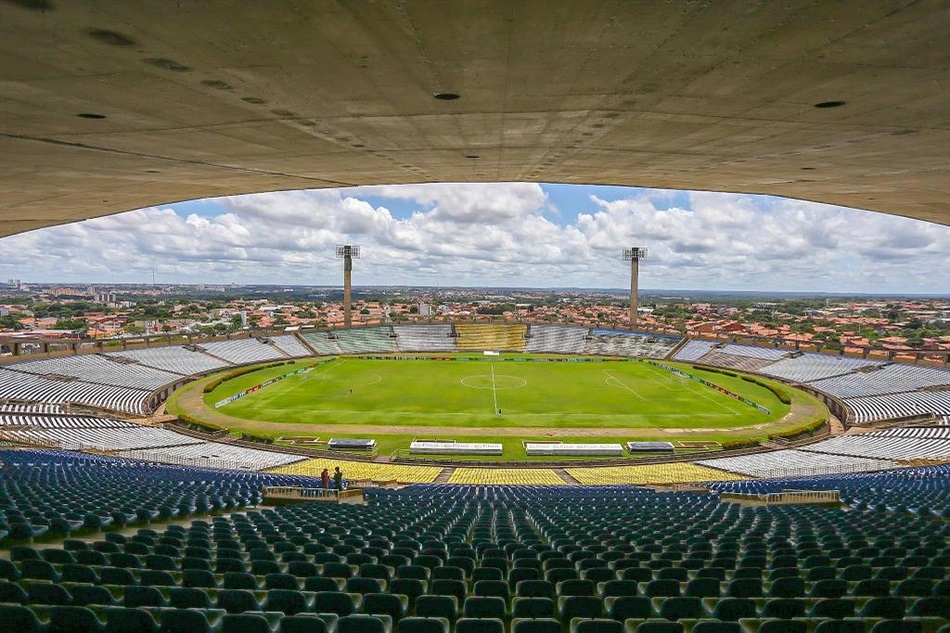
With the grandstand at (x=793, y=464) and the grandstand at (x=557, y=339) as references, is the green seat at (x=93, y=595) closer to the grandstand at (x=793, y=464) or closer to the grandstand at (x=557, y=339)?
the grandstand at (x=793, y=464)

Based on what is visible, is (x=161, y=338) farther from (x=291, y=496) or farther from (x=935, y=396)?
(x=935, y=396)

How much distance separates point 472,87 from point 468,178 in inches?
522

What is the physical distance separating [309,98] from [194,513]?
11.6 metres

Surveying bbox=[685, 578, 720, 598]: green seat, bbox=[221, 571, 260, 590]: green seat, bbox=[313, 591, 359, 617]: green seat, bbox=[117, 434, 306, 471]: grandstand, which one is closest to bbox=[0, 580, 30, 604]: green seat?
bbox=[221, 571, 260, 590]: green seat

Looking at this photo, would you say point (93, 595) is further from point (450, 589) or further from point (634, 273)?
point (634, 273)

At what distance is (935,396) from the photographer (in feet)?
164

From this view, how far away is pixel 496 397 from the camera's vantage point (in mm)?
58062

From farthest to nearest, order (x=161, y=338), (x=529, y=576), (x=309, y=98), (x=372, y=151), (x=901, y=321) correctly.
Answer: (x=901, y=321) < (x=161, y=338) < (x=372, y=151) < (x=309, y=98) < (x=529, y=576)

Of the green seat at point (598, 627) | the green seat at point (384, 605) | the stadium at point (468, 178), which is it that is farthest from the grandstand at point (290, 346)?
the green seat at point (598, 627)

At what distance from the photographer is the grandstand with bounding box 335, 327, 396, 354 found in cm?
9406

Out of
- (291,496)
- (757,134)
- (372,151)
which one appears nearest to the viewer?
(757,134)

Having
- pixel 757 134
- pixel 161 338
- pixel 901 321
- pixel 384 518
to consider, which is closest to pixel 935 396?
pixel 757 134

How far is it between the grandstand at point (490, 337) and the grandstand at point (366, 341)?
13.6 meters

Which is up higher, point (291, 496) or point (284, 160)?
point (284, 160)
